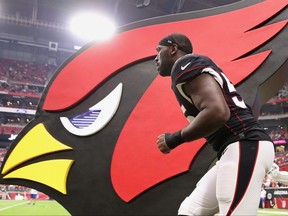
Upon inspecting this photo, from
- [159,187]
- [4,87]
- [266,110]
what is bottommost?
[159,187]

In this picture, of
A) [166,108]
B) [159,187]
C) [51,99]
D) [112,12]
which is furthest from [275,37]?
[112,12]

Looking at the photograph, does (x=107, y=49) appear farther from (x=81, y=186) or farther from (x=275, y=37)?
(x=275, y=37)

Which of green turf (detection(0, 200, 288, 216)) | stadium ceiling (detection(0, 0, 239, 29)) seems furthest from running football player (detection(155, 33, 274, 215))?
stadium ceiling (detection(0, 0, 239, 29))

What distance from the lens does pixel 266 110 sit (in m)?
36.3

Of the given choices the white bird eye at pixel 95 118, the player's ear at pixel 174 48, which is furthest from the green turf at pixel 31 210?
the player's ear at pixel 174 48

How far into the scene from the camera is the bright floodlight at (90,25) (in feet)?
103

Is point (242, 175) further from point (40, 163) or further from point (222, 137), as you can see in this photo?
point (40, 163)

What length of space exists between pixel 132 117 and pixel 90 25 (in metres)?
29.7

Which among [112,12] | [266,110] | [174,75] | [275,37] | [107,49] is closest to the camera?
[174,75]

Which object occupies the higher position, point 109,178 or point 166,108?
point 166,108

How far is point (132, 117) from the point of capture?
4.94 metres

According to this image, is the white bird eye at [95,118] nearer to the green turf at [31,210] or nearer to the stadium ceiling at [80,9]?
the green turf at [31,210]

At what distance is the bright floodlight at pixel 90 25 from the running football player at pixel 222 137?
29.0 meters

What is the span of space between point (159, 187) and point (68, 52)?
1428 inches
